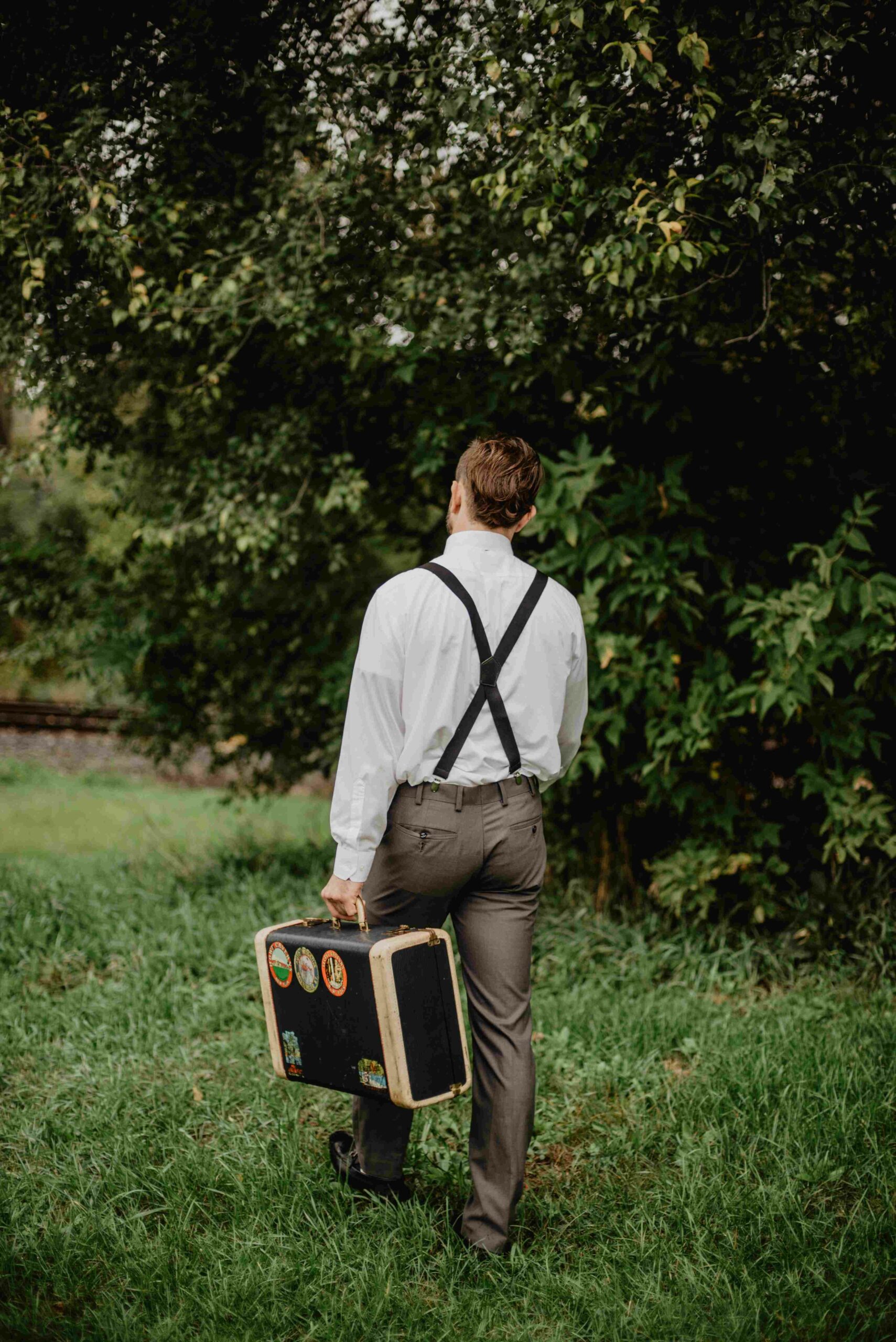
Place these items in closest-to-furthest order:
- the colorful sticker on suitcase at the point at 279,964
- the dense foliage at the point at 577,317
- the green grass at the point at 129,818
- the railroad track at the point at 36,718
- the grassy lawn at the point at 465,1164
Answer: the grassy lawn at the point at 465,1164, the colorful sticker on suitcase at the point at 279,964, the dense foliage at the point at 577,317, the green grass at the point at 129,818, the railroad track at the point at 36,718

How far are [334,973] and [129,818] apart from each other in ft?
31.6

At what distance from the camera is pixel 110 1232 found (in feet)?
10.1

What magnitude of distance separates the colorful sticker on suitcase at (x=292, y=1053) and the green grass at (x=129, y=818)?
13.7 ft

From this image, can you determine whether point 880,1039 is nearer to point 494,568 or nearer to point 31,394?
point 494,568

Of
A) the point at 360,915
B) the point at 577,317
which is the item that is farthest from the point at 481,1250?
the point at 577,317

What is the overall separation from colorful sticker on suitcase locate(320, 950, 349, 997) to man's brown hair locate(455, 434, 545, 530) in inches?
47.1

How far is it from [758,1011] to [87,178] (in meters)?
4.48

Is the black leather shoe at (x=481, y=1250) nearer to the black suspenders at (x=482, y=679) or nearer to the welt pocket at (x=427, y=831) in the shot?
the welt pocket at (x=427, y=831)

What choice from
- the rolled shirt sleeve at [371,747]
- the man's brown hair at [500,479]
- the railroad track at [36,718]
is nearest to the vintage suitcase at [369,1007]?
the rolled shirt sleeve at [371,747]

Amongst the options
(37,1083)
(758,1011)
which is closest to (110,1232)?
(37,1083)

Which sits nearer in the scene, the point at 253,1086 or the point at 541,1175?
the point at 541,1175

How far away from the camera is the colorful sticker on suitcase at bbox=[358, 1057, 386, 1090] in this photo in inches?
109

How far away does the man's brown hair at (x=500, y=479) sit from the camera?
2844 mm

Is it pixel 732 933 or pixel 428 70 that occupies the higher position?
pixel 428 70
